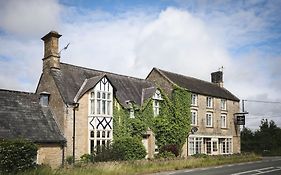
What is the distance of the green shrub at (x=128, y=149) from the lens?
1094 inches

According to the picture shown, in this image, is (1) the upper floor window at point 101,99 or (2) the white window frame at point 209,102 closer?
(1) the upper floor window at point 101,99

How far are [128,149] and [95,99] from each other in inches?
201

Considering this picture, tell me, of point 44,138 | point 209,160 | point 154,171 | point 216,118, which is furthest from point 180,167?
point 216,118

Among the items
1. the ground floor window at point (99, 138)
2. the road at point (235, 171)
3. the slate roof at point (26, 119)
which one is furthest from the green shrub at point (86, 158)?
the road at point (235, 171)

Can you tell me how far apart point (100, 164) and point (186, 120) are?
17209 millimetres

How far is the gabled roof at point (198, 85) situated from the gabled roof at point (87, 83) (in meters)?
3.13

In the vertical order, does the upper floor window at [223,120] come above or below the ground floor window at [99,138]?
above

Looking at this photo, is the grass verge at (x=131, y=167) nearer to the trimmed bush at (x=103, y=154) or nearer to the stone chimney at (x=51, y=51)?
the trimmed bush at (x=103, y=154)

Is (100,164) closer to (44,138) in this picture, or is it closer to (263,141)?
Answer: (44,138)

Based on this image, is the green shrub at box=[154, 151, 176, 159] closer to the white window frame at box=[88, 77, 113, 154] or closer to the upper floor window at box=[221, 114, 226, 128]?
the white window frame at box=[88, 77, 113, 154]

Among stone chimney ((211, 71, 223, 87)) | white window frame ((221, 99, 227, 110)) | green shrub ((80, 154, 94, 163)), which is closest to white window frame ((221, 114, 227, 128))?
white window frame ((221, 99, 227, 110))

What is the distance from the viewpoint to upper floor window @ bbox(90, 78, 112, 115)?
3053cm

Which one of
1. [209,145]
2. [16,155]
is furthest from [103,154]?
[209,145]

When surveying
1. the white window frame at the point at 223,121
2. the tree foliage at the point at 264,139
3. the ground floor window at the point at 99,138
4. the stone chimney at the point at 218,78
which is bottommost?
the tree foliage at the point at 264,139
